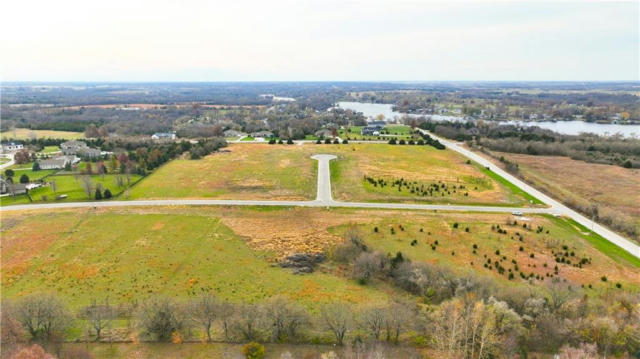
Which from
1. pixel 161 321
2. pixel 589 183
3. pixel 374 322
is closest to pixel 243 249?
pixel 161 321

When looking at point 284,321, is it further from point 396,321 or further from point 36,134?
point 36,134

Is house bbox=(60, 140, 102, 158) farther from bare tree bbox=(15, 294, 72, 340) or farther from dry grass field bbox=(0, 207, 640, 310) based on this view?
bare tree bbox=(15, 294, 72, 340)

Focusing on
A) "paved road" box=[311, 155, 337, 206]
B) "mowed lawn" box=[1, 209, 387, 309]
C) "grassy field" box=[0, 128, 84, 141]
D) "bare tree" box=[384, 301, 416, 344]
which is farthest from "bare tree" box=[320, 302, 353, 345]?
"grassy field" box=[0, 128, 84, 141]

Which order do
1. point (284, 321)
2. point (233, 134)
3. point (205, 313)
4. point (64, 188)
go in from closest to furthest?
point (205, 313)
point (284, 321)
point (64, 188)
point (233, 134)

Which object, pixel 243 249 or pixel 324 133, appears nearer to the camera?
pixel 243 249

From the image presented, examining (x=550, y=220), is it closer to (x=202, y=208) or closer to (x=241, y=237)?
(x=241, y=237)

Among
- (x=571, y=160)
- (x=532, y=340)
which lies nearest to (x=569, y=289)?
(x=532, y=340)

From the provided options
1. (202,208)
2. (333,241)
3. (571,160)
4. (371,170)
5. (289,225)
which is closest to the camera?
(333,241)
